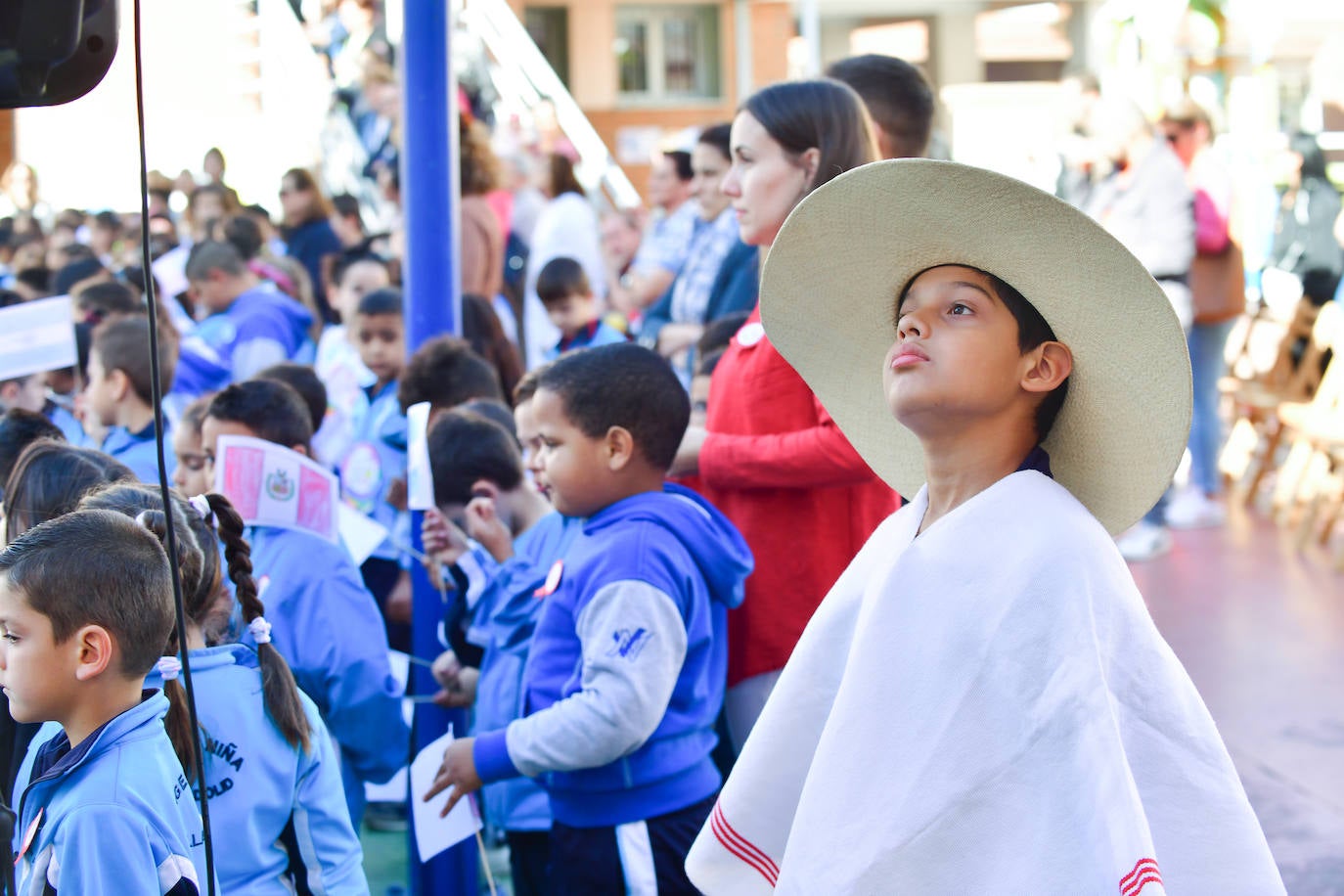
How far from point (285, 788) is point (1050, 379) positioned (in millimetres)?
1367

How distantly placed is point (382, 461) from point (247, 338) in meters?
2.04

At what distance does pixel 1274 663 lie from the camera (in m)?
5.48

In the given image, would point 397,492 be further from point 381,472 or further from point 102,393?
point 102,393

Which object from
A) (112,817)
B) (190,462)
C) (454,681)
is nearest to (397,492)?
(190,462)

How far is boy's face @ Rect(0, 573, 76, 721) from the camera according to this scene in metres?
2.01

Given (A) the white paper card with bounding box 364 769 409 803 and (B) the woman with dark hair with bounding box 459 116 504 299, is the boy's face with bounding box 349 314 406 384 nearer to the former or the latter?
(B) the woman with dark hair with bounding box 459 116 504 299

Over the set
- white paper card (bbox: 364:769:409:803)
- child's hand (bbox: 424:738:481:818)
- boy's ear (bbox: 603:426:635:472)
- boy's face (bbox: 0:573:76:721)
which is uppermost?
boy's ear (bbox: 603:426:635:472)

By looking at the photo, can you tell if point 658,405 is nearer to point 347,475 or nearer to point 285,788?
point 285,788

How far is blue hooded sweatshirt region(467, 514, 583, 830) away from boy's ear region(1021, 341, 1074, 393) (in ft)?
4.51

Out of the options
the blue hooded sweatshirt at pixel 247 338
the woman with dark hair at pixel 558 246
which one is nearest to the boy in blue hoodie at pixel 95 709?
the blue hooded sweatshirt at pixel 247 338

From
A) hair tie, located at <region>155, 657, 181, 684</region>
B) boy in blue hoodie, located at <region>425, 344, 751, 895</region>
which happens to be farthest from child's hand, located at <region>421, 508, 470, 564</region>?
hair tie, located at <region>155, 657, 181, 684</region>

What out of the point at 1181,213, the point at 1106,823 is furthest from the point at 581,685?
the point at 1181,213

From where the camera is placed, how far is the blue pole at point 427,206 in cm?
341

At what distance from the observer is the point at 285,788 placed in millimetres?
2361
